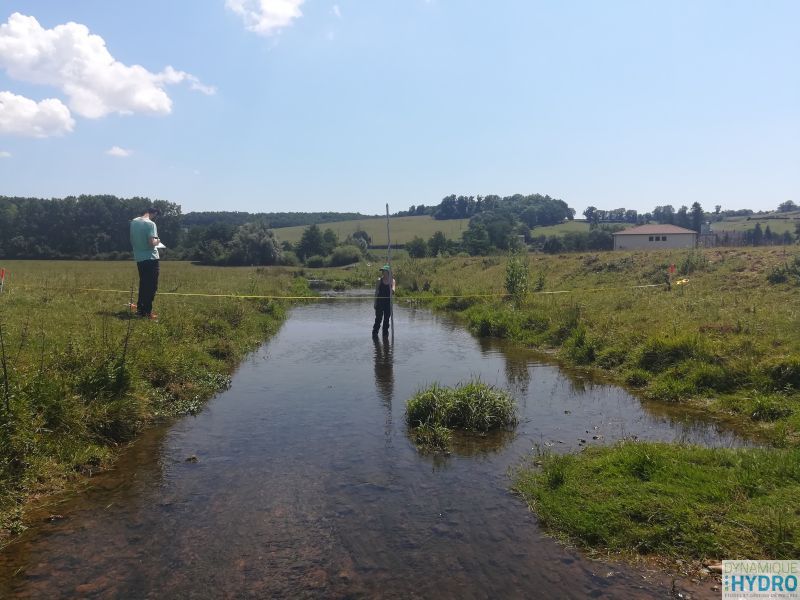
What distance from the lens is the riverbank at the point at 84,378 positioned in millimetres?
6648

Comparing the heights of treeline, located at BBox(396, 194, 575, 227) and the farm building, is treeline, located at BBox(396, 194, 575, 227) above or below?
above

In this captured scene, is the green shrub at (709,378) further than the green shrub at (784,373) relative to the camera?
Yes

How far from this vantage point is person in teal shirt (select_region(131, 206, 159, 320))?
13.8 meters

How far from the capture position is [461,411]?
370 inches

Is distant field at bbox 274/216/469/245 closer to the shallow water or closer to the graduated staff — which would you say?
the graduated staff

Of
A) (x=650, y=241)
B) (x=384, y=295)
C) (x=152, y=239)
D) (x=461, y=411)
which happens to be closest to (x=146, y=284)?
(x=152, y=239)

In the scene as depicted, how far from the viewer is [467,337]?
19203 millimetres

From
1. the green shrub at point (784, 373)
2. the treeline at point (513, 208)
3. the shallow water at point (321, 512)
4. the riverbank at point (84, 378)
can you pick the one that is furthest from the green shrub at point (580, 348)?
the treeline at point (513, 208)

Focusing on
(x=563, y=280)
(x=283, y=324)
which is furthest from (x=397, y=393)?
(x=563, y=280)

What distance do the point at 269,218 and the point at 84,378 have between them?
16302 centimetres

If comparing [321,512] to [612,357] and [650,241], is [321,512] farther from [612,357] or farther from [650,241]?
[650,241]

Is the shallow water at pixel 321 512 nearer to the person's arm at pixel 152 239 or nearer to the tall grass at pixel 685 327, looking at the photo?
the tall grass at pixel 685 327

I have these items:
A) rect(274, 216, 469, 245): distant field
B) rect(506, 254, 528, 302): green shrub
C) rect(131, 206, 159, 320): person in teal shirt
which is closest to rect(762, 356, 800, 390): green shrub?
rect(506, 254, 528, 302): green shrub

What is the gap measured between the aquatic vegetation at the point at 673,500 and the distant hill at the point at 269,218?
13005cm
